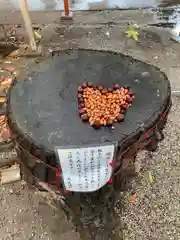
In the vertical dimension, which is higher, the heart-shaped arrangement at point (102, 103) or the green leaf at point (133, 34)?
the heart-shaped arrangement at point (102, 103)

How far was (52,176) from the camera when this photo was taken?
205 centimetres

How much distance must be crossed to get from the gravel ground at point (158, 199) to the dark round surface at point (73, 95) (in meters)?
0.96

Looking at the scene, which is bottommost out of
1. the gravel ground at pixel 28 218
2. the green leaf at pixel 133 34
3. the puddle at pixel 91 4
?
the gravel ground at pixel 28 218

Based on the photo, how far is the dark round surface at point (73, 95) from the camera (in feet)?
6.50

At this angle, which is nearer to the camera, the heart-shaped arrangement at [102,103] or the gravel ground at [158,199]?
the heart-shaped arrangement at [102,103]

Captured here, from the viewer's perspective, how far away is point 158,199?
2.75 meters

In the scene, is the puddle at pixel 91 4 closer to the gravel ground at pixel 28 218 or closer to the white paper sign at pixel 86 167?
the gravel ground at pixel 28 218

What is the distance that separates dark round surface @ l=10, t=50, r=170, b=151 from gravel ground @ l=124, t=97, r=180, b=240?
959 millimetres

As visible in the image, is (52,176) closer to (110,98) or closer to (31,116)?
(31,116)

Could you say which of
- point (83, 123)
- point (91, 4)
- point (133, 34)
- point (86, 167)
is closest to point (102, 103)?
point (83, 123)

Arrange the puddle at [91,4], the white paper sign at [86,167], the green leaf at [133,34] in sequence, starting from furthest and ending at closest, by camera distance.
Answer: the puddle at [91,4] → the green leaf at [133,34] → the white paper sign at [86,167]

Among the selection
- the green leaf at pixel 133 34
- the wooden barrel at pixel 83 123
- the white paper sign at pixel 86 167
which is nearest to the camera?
the white paper sign at pixel 86 167

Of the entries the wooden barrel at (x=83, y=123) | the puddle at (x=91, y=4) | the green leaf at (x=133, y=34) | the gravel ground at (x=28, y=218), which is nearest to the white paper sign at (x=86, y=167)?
the wooden barrel at (x=83, y=123)

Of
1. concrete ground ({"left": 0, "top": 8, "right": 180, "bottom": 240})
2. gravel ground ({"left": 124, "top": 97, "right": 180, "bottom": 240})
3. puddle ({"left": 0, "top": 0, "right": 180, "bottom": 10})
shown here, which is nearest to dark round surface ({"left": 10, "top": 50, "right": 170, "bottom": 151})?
concrete ground ({"left": 0, "top": 8, "right": 180, "bottom": 240})
